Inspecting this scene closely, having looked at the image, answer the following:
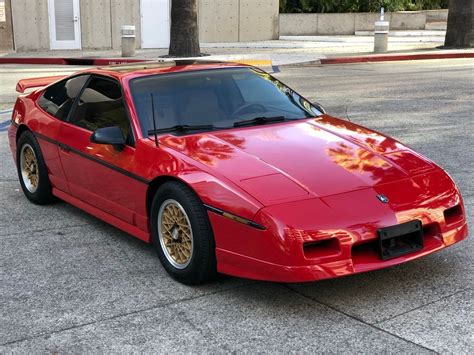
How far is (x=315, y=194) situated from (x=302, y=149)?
25.3 inches

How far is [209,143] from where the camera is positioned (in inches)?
181

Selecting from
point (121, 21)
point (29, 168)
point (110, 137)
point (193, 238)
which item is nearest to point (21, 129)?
point (29, 168)

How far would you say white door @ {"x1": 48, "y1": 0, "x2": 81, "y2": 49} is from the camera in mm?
23781

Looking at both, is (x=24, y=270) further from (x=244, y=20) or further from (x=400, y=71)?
(x=244, y=20)

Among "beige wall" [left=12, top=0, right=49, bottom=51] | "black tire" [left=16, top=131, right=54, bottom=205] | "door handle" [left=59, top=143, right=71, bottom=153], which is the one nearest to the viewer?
"door handle" [left=59, top=143, right=71, bottom=153]

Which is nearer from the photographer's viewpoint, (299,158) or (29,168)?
(299,158)

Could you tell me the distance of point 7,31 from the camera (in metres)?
23.5

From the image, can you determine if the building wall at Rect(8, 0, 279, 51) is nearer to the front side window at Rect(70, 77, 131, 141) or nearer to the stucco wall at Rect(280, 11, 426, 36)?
the stucco wall at Rect(280, 11, 426, 36)

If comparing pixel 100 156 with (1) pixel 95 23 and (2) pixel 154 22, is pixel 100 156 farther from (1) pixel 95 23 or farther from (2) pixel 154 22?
(2) pixel 154 22

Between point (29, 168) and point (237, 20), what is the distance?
21.6 m

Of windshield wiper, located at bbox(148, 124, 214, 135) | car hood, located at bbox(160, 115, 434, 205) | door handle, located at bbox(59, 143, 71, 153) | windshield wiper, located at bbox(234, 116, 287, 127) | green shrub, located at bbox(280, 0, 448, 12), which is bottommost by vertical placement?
door handle, located at bbox(59, 143, 71, 153)

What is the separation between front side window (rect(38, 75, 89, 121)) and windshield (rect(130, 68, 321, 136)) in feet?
2.71

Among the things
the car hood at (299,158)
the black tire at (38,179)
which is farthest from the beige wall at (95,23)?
the car hood at (299,158)

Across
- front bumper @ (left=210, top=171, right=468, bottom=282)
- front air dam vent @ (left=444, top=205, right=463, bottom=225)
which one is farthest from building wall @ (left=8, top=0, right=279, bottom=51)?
front air dam vent @ (left=444, top=205, right=463, bottom=225)
